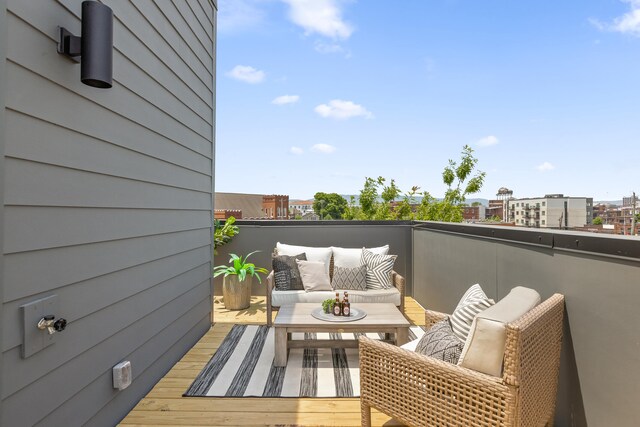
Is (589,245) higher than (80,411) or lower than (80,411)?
higher

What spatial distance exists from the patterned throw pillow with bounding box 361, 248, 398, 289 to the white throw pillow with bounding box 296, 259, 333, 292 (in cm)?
48

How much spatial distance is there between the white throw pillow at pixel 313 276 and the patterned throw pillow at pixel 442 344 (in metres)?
2.02

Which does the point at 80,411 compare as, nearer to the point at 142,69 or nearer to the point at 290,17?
the point at 142,69

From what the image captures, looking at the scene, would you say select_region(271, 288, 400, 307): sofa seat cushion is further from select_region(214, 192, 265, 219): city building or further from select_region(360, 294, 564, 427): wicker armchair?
select_region(214, 192, 265, 219): city building

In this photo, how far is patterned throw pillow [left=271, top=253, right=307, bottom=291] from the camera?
3.92 m

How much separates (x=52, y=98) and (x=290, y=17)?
7.62 meters

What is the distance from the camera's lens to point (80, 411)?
5.75 ft

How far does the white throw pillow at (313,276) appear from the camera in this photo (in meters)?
3.89

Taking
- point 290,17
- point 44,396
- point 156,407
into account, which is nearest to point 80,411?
point 44,396

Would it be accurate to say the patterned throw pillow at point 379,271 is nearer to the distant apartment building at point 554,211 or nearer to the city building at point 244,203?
the distant apartment building at point 554,211

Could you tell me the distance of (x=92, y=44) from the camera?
5.19 feet

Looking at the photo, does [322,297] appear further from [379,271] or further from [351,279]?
[379,271]

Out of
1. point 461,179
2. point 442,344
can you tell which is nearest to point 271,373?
point 442,344

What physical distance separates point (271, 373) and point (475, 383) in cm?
170
